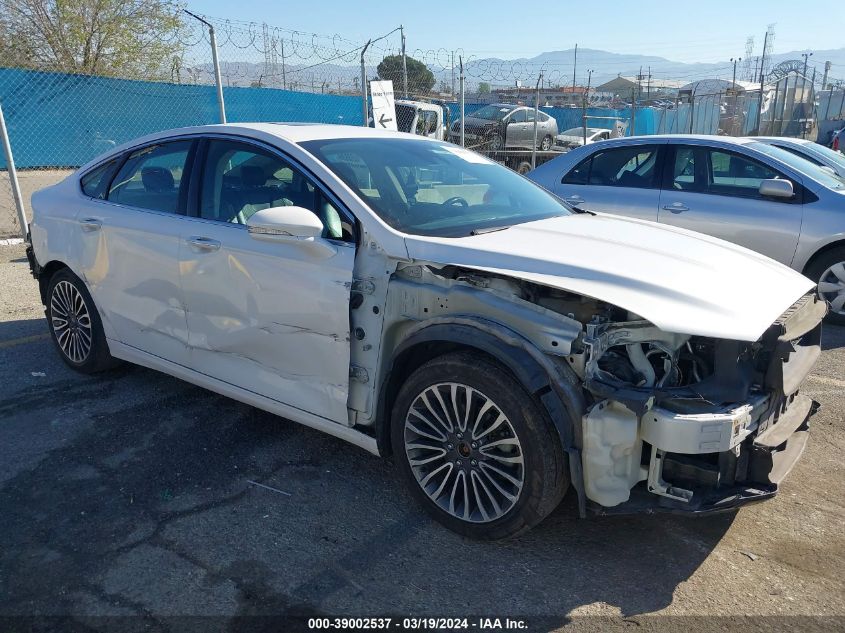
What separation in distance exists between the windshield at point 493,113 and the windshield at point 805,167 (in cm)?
1456

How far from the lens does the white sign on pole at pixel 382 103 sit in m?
11.5

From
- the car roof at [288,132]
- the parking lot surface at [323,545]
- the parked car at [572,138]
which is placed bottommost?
the parking lot surface at [323,545]

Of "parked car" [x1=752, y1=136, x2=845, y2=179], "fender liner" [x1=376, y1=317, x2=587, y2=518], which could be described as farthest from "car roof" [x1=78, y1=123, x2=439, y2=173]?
"parked car" [x1=752, y1=136, x2=845, y2=179]

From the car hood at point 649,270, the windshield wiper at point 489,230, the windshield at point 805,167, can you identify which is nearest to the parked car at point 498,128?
the windshield at point 805,167

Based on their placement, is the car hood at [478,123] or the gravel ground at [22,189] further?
the car hood at [478,123]

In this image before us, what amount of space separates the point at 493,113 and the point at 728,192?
15.4m

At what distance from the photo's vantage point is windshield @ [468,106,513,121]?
818 inches

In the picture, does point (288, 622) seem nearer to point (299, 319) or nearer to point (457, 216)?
point (299, 319)

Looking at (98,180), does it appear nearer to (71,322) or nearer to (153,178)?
(153,178)

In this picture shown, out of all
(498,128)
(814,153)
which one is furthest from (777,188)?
(498,128)

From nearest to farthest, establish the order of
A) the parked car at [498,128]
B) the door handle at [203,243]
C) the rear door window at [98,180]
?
the door handle at [203,243] < the rear door window at [98,180] < the parked car at [498,128]

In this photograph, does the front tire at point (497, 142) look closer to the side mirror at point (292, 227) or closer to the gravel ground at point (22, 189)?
the gravel ground at point (22, 189)

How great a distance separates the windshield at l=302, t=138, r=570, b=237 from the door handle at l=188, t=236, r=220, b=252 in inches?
28.7

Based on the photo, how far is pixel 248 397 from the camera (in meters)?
3.73
